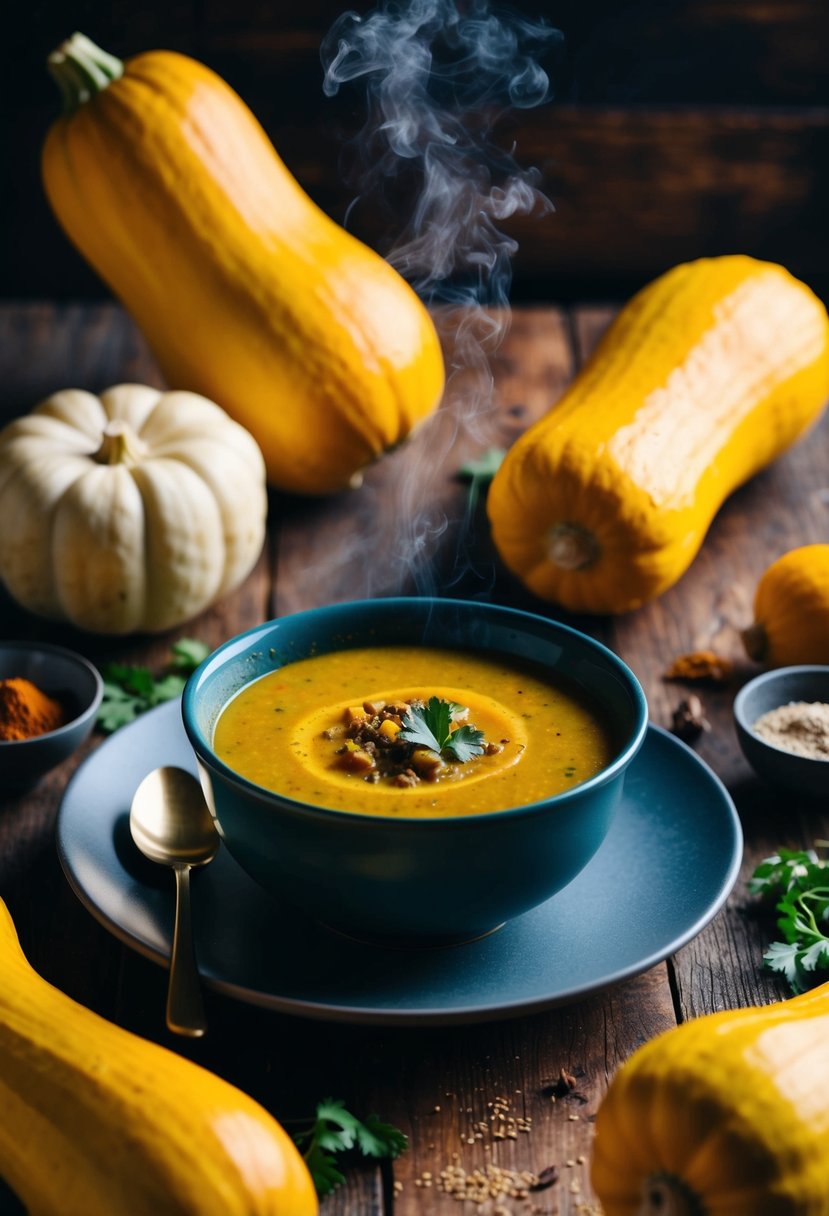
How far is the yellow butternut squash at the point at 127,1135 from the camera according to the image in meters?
1.16

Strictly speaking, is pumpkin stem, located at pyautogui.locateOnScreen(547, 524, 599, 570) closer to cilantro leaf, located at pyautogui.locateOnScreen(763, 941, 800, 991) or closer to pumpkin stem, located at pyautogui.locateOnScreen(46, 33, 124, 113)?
cilantro leaf, located at pyautogui.locateOnScreen(763, 941, 800, 991)

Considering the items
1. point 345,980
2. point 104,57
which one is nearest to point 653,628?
point 345,980

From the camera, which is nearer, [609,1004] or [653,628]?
[609,1004]

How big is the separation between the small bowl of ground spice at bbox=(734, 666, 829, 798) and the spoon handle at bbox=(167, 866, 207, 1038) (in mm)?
896

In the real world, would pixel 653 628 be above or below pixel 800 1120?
below

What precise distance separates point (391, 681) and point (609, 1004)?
49cm

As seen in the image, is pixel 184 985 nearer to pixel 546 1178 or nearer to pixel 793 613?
pixel 546 1178

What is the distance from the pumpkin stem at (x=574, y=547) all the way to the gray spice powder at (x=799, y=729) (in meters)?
0.46

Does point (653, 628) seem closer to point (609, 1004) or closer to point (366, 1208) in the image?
point (609, 1004)

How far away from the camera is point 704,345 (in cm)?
280

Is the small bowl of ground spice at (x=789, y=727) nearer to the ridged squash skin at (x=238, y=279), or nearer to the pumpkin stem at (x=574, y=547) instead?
the pumpkin stem at (x=574, y=547)

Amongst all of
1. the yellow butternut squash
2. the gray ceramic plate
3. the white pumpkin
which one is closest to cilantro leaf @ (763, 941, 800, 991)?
the gray ceramic plate

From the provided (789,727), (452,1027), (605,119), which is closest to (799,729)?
(789,727)

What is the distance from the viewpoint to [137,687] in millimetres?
2283
